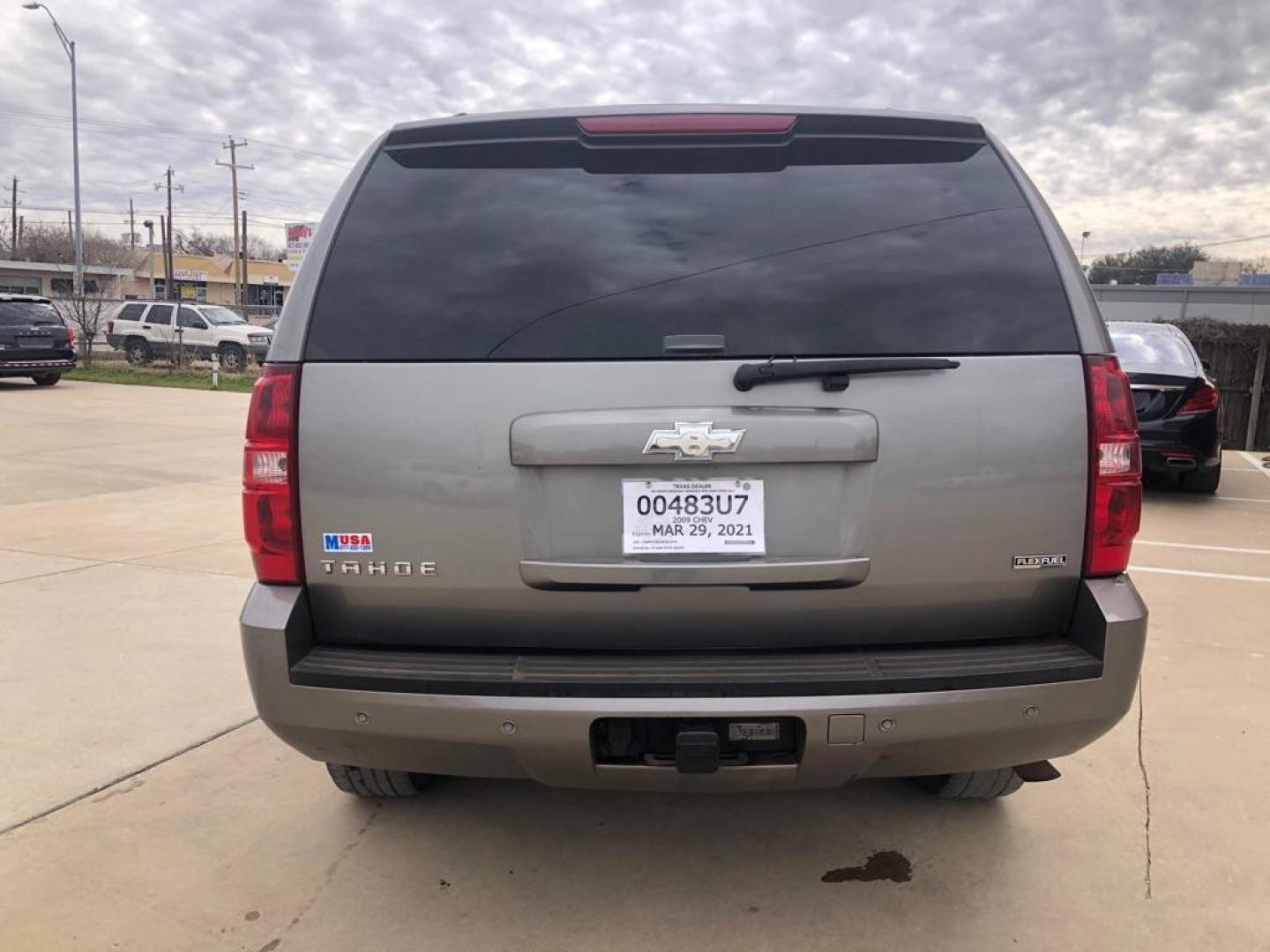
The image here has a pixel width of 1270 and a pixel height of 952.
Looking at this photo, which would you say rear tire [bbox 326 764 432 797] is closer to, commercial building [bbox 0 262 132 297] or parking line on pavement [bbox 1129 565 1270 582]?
parking line on pavement [bbox 1129 565 1270 582]

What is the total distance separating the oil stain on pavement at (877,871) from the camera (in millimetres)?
2656

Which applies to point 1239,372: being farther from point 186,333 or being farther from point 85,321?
point 85,321

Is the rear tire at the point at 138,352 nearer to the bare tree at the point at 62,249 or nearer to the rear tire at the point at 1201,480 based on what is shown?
the rear tire at the point at 1201,480

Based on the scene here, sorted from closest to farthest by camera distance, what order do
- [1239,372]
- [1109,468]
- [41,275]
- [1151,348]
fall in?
[1109,468]
[1151,348]
[1239,372]
[41,275]

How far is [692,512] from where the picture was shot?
213 cm

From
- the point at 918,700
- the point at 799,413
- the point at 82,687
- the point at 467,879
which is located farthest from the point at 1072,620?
the point at 82,687

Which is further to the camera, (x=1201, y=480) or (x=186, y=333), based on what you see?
(x=186, y=333)

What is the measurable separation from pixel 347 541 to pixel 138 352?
26.1 m

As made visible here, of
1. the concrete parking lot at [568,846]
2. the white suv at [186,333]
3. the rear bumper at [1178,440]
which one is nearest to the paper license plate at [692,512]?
the concrete parking lot at [568,846]

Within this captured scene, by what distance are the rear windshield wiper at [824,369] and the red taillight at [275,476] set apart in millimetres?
1051

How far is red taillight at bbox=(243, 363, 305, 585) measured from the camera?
7.17 feet

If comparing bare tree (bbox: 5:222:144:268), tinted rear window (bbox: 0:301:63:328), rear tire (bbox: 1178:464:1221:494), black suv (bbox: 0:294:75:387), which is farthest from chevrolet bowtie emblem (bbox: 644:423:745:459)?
bare tree (bbox: 5:222:144:268)

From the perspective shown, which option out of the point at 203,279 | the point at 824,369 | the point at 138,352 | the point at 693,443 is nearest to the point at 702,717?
the point at 693,443

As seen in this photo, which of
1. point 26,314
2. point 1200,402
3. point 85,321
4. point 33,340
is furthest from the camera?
point 85,321
